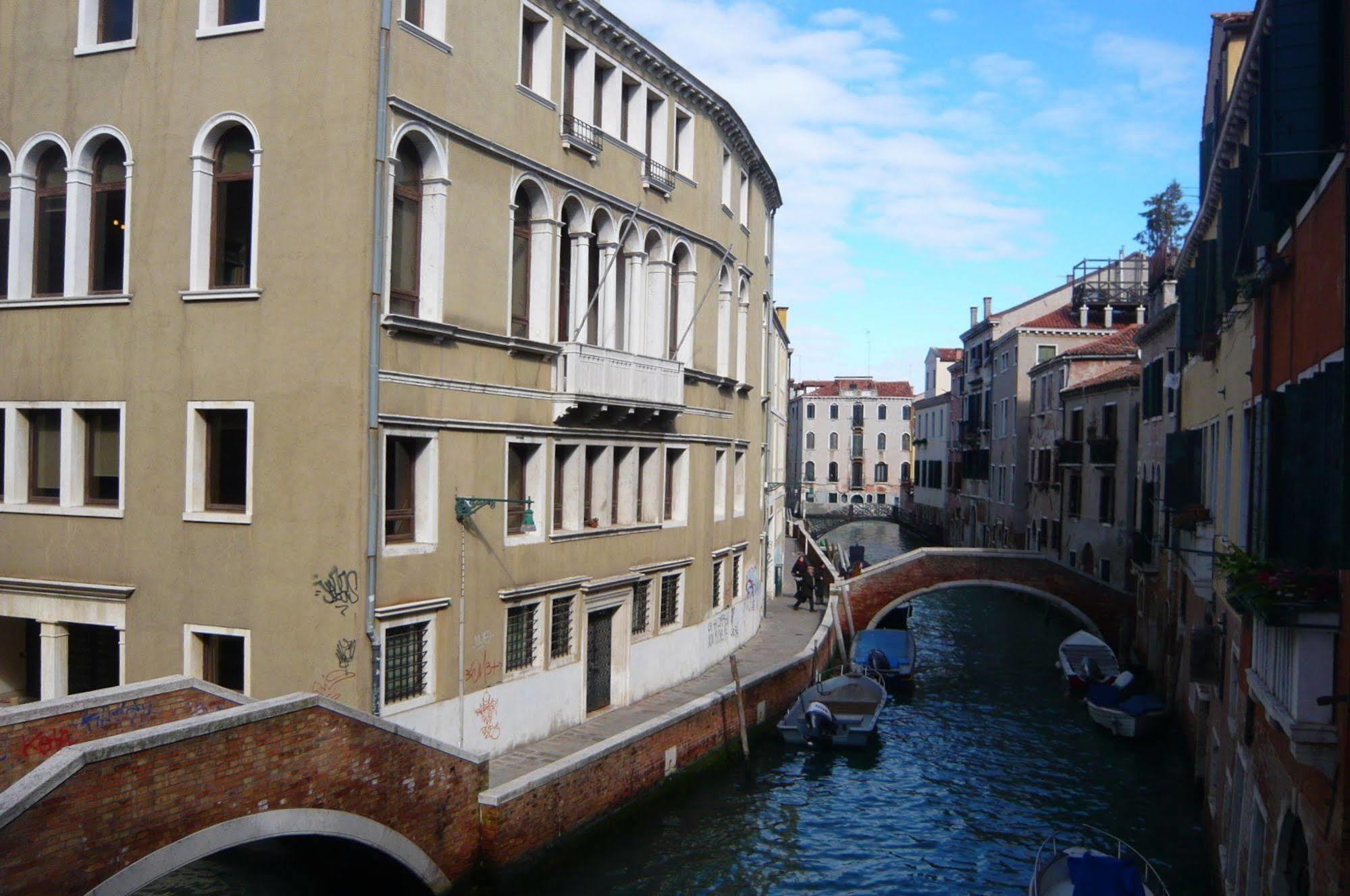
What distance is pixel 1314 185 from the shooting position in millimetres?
7398

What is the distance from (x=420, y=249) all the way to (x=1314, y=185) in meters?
8.27

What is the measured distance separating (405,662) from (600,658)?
4.27 m

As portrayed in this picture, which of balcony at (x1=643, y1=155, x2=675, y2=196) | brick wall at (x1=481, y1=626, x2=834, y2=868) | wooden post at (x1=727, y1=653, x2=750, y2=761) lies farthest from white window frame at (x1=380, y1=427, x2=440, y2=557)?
balcony at (x1=643, y1=155, x2=675, y2=196)

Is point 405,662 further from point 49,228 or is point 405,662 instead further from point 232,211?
point 49,228

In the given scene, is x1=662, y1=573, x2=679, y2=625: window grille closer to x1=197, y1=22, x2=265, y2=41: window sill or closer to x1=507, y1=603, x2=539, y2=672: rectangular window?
x1=507, y1=603, x2=539, y2=672: rectangular window

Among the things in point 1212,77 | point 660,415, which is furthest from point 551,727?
point 1212,77

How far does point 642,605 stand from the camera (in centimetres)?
1723

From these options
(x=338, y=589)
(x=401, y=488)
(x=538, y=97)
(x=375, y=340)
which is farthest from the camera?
(x=538, y=97)

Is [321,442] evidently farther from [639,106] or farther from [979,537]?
[979,537]

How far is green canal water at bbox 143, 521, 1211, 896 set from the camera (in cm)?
1254

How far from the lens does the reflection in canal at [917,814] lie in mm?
→ 13141

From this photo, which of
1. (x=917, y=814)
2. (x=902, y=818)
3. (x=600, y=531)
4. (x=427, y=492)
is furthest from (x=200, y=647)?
(x=917, y=814)

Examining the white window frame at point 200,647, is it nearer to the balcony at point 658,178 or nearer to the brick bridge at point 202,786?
the brick bridge at point 202,786

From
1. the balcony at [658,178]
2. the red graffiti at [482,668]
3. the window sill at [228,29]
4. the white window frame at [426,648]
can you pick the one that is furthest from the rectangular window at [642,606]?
the window sill at [228,29]
